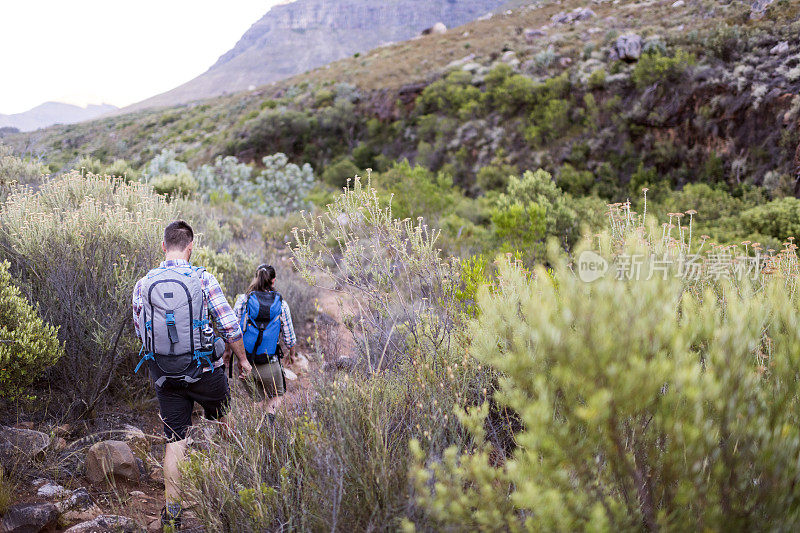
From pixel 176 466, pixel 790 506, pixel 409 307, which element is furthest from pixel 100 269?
pixel 790 506

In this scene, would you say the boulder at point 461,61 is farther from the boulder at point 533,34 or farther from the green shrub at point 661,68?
the green shrub at point 661,68

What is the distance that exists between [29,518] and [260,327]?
6.26 ft

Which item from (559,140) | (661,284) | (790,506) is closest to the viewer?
(790,506)

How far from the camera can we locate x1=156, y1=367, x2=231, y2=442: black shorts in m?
2.99

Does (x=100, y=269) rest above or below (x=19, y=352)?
above

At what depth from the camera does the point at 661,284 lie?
1.51 m

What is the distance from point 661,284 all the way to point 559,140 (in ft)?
53.0

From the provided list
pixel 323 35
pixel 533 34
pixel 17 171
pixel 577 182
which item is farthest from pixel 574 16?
pixel 323 35

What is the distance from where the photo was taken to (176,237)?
299 cm

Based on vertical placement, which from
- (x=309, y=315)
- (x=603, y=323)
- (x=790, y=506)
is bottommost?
(x=309, y=315)

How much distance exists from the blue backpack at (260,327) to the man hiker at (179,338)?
718mm

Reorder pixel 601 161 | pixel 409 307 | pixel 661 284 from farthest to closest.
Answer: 1. pixel 601 161
2. pixel 409 307
3. pixel 661 284

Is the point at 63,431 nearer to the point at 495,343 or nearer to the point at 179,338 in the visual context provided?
the point at 179,338

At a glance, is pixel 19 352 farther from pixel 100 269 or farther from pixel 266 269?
pixel 266 269
